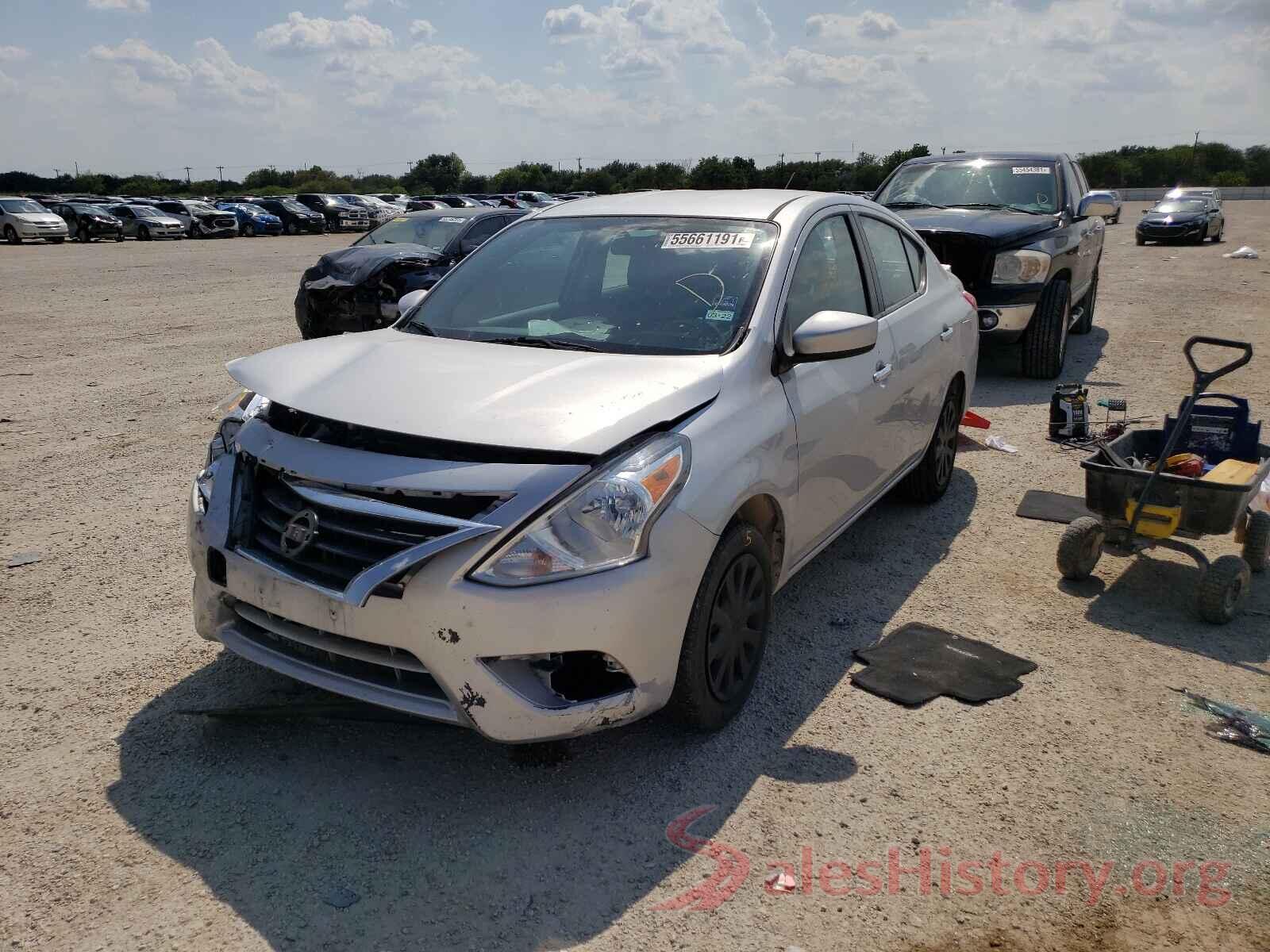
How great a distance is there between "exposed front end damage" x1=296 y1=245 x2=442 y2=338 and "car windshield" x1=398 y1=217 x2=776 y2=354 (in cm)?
602

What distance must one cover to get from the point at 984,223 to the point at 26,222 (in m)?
33.5

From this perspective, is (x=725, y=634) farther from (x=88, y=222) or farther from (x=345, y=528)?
(x=88, y=222)

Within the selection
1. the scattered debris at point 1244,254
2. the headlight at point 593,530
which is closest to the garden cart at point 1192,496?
the headlight at point 593,530

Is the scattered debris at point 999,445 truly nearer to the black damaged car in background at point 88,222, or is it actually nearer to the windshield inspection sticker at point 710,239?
the windshield inspection sticker at point 710,239

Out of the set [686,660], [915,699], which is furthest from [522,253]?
[915,699]

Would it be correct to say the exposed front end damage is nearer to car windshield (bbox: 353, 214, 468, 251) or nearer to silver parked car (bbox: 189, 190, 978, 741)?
car windshield (bbox: 353, 214, 468, 251)

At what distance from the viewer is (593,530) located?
2.93 m

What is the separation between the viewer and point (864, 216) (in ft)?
16.5

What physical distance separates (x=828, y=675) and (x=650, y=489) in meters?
1.42

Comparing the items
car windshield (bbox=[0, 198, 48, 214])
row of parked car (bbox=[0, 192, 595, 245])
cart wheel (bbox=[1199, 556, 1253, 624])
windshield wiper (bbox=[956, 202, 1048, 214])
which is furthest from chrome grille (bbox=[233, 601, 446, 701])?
car windshield (bbox=[0, 198, 48, 214])

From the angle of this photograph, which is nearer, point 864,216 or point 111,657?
point 111,657

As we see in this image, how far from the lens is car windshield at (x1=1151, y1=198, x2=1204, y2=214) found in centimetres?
2719

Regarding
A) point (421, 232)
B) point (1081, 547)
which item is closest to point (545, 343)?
point (1081, 547)

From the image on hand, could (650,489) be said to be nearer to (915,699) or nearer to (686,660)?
(686,660)
